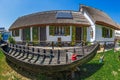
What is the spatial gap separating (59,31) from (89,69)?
35.2 ft

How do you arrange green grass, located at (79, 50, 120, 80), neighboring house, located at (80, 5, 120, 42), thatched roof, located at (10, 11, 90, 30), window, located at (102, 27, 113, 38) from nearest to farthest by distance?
green grass, located at (79, 50, 120, 80) < thatched roof, located at (10, 11, 90, 30) < neighboring house, located at (80, 5, 120, 42) < window, located at (102, 27, 113, 38)

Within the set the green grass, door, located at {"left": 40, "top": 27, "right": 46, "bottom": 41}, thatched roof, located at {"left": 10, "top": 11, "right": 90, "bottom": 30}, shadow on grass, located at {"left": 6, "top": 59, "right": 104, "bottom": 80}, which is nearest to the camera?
the green grass

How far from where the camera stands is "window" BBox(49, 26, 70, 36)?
26.1 m

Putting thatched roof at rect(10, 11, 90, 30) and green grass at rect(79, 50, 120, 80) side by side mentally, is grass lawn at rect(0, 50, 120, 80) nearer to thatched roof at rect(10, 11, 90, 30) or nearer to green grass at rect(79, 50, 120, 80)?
green grass at rect(79, 50, 120, 80)

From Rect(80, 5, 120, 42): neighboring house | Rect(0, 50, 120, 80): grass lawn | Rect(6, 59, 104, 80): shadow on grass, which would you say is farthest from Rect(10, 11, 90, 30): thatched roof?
Rect(6, 59, 104, 80): shadow on grass

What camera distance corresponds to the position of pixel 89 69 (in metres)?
16.6

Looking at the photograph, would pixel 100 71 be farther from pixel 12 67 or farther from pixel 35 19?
pixel 35 19

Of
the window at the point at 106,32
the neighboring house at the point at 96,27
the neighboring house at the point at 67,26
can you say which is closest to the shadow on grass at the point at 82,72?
the neighboring house at the point at 67,26

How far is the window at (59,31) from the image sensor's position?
26111 mm

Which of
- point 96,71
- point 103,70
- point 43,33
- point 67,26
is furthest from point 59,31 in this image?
point 103,70

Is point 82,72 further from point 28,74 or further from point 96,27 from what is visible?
point 96,27

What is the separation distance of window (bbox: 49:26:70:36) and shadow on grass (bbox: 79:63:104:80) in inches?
367

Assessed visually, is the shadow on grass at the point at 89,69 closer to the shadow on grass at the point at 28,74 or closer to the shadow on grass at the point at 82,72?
the shadow on grass at the point at 82,72

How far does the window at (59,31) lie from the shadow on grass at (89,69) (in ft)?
30.6
